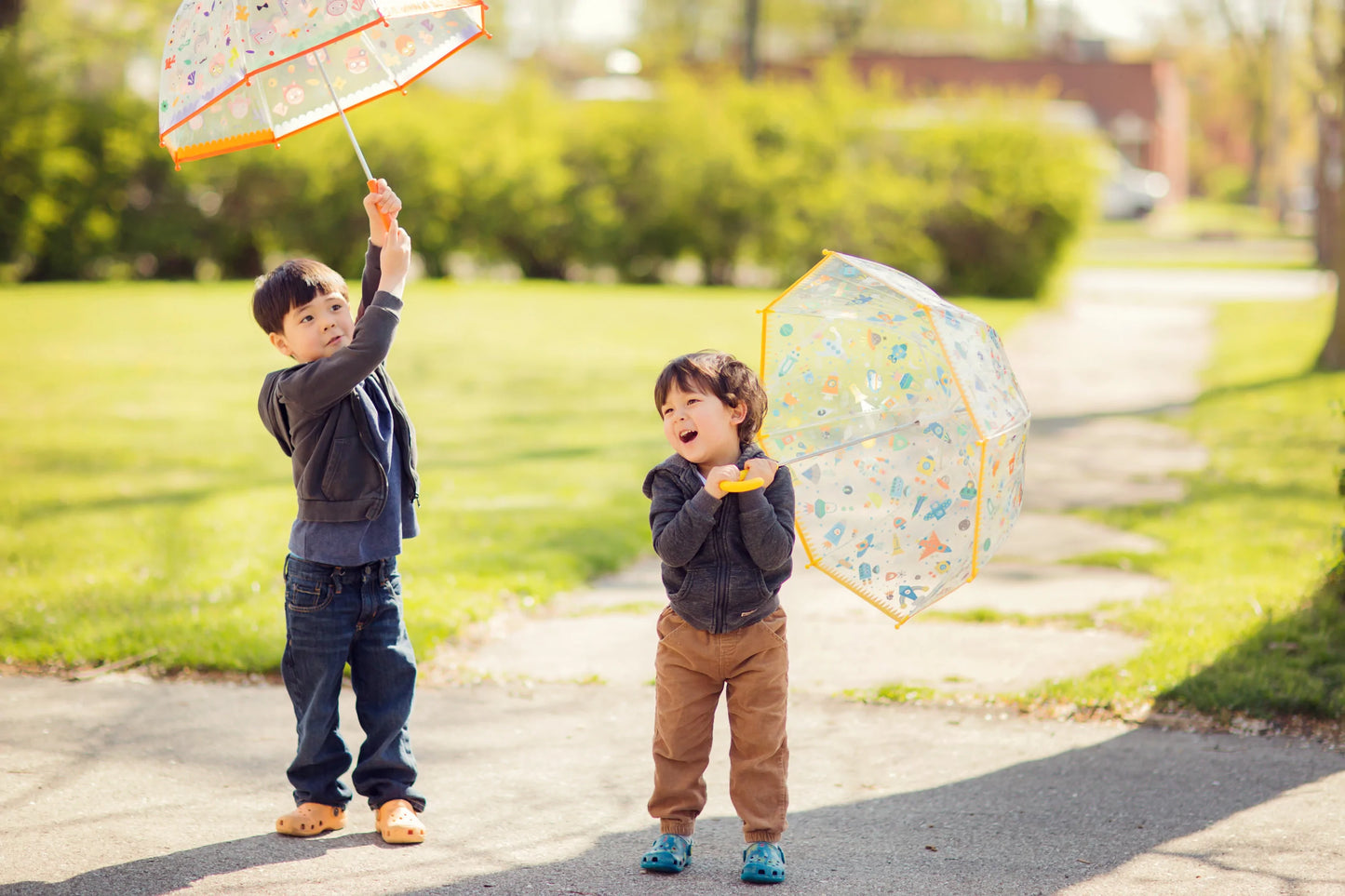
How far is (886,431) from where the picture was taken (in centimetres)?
370

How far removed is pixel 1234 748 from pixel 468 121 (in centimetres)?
2120

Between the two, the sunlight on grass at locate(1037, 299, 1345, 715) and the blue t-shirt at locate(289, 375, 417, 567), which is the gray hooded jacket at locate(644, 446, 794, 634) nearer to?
the blue t-shirt at locate(289, 375, 417, 567)

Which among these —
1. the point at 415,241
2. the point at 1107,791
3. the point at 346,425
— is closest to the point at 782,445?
A: the point at 346,425

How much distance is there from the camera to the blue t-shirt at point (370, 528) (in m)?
3.58

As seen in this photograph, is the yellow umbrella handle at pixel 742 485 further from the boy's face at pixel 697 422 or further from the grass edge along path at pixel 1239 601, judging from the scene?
the grass edge along path at pixel 1239 601

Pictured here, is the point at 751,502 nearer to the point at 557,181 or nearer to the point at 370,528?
the point at 370,528

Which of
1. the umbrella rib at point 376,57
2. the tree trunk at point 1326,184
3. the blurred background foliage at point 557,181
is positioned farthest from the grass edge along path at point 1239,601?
the tree trunk at point 1326,184

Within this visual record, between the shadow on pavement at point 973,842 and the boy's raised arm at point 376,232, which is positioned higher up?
the boy's raised arm at point 376,232

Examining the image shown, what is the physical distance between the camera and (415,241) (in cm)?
2309

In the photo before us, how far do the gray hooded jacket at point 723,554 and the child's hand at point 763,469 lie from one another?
4 cm

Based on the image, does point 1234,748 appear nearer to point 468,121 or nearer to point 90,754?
point 90,754

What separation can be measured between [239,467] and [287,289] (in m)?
5.61

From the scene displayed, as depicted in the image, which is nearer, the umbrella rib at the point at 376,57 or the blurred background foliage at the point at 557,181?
the umbrella rib at the point at 376,57

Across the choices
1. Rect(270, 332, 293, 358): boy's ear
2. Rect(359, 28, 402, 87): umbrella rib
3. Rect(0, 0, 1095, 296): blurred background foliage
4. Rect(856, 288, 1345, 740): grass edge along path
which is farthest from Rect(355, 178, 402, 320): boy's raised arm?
Rect(0, 0, 1095, 296): blurred background foliage
